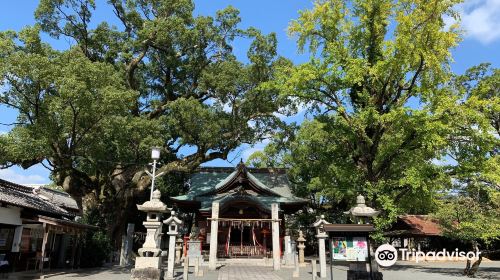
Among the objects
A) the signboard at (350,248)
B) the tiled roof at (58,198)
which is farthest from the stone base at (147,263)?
the tiled roof at (58,198)

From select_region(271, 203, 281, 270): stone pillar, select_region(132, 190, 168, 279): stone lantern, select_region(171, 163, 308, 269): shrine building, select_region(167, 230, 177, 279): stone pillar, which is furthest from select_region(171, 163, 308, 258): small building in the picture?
select_region(132, 190, 168, 279): stone lantern

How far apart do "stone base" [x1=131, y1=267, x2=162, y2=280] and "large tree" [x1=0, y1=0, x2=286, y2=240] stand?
6561 mm

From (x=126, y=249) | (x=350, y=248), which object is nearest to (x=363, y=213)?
(x=350, y=248)

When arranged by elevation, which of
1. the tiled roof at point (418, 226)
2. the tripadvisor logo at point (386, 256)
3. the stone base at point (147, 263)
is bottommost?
the stone base at point (147, 263)

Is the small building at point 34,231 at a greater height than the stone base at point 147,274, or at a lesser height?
greater

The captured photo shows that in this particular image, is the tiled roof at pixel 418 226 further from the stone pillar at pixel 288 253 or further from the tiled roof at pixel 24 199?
the tiled roof at pixel 24 199

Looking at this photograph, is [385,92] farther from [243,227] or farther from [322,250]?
[243,227]

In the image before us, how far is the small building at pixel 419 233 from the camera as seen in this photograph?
110 feet

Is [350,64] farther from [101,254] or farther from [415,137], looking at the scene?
[101,254]

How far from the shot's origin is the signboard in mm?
10797

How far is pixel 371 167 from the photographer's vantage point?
1945 centimetres

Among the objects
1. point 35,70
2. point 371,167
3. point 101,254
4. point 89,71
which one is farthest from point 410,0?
point 101,254

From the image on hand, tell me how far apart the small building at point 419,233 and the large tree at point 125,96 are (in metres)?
17.7

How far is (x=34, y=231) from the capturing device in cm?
1802
